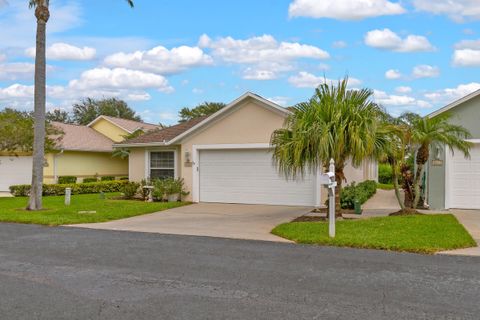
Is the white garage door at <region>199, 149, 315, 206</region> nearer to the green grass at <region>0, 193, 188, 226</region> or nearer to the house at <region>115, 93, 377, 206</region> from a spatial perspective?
the house at <region>115, 93, 377, 206</region>

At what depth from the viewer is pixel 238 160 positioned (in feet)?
59.7

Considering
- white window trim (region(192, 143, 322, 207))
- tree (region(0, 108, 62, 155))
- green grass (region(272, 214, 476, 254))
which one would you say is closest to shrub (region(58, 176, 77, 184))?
tree (region(0, 108, 62, 155))

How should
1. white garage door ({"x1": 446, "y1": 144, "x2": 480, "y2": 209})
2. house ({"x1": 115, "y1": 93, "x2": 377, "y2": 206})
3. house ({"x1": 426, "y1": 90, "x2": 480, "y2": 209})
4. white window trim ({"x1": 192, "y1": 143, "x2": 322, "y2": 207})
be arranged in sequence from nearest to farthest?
1. house ({"x1": 426, "y1": 90, "x2": 480, "y2": 209})
2. white garage door ({"x1": 446, "y1": 144, "x2": 480, "y2": 209})
3. house ({"x1": 115, "y1": 93, "x2": 377, "y2": 206})
4. white window trim ({"x1": 192, "y1": 143, "x2": 322, "y2": 207})

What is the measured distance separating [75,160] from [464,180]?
2032 cm

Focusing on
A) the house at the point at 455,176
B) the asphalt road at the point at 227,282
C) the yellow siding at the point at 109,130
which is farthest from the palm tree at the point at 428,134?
the yellow siding at the point at 109,130

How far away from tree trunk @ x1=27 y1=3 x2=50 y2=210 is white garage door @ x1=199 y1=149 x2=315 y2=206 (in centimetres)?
600

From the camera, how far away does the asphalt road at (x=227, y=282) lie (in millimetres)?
5398

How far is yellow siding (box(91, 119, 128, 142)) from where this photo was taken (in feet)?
110

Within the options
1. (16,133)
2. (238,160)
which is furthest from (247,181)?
(16,133)

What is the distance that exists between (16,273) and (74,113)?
203 feet

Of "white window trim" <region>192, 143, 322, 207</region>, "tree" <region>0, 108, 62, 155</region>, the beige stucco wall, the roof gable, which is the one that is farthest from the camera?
"tree" <region>0, 108, 62, 155</region>

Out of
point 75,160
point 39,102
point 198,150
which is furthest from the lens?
point 75,160

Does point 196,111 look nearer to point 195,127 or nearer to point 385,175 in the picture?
point 385,175

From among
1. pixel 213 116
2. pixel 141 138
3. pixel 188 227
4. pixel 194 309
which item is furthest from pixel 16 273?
pixel 141 138
